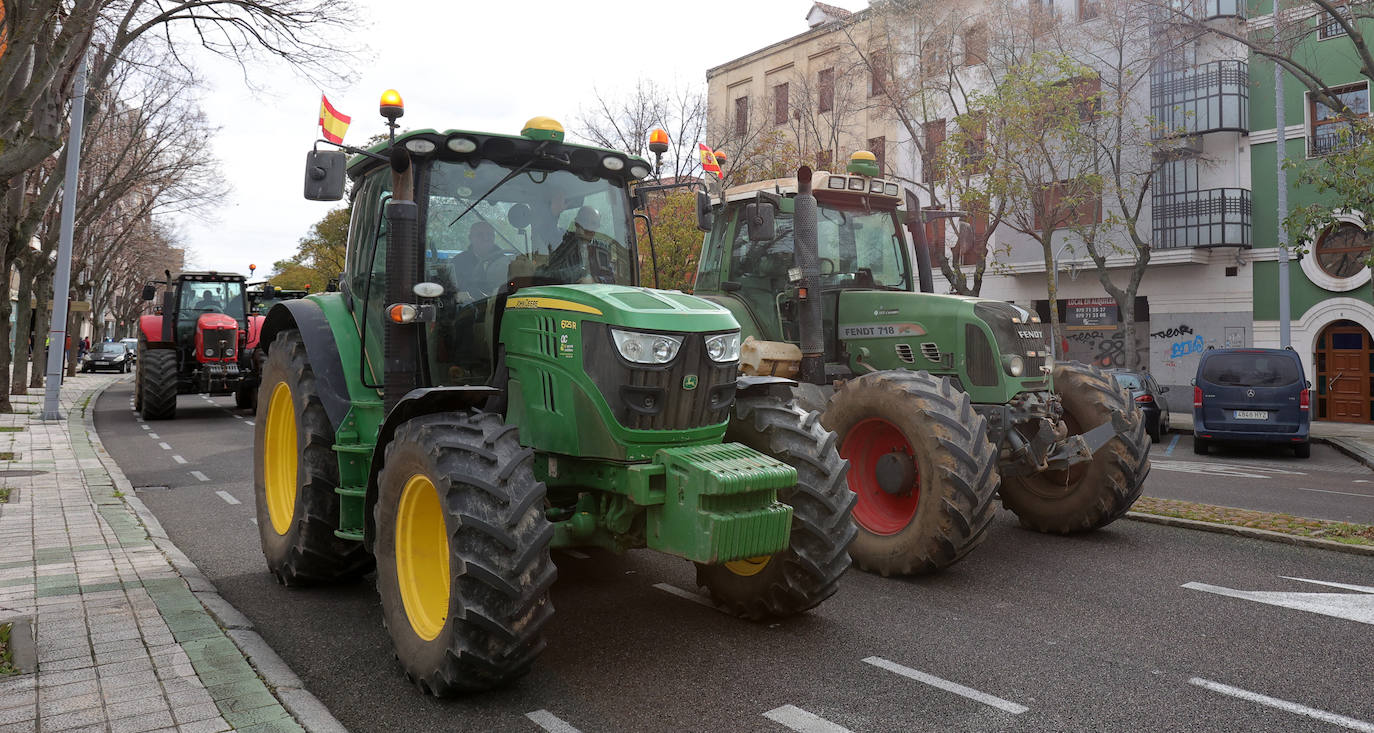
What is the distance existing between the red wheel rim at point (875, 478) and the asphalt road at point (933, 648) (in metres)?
0.49

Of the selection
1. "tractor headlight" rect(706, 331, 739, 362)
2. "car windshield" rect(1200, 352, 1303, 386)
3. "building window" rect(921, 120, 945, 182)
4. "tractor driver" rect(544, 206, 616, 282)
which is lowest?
"car windshield" rect(1200, 352, 1303, 386)

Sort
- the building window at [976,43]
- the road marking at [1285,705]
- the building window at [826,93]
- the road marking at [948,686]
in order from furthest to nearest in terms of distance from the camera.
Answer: the building window at [826,93] → the building window at [976,43] → the road marking at [948,686] → the road marking at [1285,705]

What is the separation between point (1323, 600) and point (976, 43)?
21.5m

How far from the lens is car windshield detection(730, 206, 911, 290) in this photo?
7941 millimetres

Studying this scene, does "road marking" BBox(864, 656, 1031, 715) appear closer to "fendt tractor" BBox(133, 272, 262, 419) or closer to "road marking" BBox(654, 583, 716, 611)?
"road marking" BBox(654, 583, 716, 611)

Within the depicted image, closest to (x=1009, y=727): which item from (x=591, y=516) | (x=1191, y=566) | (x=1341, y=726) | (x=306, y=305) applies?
(x=1341, y=726)

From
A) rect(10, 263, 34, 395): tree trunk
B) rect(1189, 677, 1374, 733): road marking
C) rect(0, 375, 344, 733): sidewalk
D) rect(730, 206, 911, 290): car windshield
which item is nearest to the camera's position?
rect(0, 375, 344, 733): sidewalk

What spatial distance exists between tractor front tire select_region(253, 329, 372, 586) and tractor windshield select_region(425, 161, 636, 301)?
1.34 metres

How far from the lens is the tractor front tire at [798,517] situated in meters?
4.78

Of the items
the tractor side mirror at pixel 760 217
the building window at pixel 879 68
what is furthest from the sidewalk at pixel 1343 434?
the tractor side mirror at pixel 760 217

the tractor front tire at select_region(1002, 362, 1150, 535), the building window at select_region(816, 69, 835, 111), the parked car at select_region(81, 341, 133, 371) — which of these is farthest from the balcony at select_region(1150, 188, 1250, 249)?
the parked car at select_region(81, 341, 133, 371)

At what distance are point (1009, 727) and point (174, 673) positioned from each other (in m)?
3.76

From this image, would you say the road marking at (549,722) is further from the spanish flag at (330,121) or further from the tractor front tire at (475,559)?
the spanish flag at (330,121)

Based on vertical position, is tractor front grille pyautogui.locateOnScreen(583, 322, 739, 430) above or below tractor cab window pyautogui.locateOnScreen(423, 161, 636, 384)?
below
